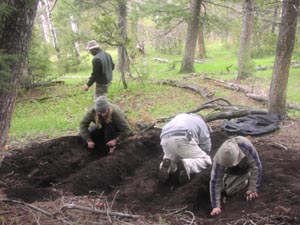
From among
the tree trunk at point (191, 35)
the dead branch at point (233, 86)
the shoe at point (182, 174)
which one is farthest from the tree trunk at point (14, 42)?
the tree trunk at point (191, 35)

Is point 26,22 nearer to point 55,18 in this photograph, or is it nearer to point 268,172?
point 268,172

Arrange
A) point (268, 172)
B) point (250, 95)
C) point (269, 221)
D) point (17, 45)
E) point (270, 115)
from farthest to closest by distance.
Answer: point (250, 95) → point (270, 115) → point (268, 172) → point (17, 45) → point (269, 221)

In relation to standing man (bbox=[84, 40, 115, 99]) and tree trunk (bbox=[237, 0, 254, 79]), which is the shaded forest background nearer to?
tree trunk (bbox=[237, 0, 254, 79])

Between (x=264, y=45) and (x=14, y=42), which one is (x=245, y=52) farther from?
(x=14, y=42)

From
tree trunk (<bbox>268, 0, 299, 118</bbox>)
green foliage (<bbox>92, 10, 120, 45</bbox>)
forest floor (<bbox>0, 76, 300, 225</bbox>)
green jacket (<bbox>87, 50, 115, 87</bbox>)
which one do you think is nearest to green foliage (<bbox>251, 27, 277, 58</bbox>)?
green foliage (<bbox>92, 10, 120, 45</bbox>)

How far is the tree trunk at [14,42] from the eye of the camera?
196 inches

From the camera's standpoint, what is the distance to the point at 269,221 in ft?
12.8

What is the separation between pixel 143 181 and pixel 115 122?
155cm

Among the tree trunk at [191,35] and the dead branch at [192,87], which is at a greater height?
the tree trunk at [191,35]

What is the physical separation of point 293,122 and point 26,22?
6375 mm

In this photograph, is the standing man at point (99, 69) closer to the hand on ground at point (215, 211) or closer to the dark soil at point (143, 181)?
the dark soil at point (143, 181)

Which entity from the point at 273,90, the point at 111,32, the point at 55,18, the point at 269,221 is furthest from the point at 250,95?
the point at 55,18

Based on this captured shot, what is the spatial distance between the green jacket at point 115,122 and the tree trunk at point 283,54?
373cm

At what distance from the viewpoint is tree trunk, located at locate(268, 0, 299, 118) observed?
313 inches
